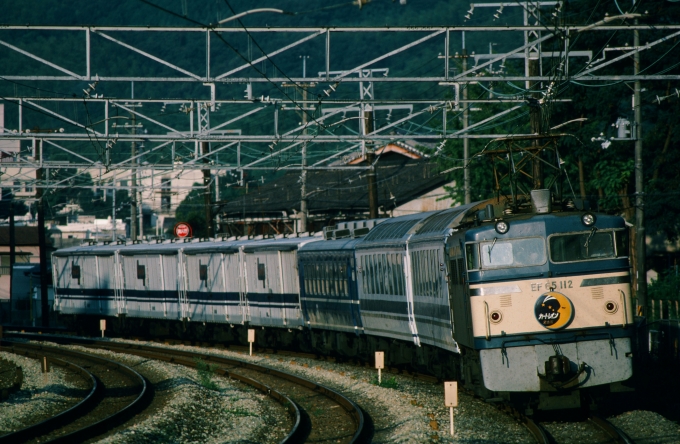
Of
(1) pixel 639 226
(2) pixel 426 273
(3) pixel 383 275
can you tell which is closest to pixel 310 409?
(2) pixel 426 273

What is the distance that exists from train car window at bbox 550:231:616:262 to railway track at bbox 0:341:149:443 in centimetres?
735

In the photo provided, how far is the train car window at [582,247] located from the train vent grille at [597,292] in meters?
0.44

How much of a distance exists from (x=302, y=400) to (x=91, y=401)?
13.1 ft

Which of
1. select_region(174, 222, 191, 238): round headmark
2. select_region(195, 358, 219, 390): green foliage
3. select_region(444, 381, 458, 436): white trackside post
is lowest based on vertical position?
select_region(195, 358, 219, 390): green foliage

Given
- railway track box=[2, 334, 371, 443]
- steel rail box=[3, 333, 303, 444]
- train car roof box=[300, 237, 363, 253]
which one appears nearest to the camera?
steel rail box=[3, 333, 303, 444]

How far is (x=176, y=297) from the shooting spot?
34.6m

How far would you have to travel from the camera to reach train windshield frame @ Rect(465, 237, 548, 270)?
13867 mm

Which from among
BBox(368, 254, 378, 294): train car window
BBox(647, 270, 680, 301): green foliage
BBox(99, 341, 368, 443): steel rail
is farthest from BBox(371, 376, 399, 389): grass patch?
BBox(647, 270, 680, 301): green foliage

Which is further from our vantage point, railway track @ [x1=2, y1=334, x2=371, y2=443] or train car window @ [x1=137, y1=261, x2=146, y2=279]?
train car window @ [x1=137, y1=261, x2=146, y2=279]

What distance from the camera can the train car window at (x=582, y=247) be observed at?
1388cm

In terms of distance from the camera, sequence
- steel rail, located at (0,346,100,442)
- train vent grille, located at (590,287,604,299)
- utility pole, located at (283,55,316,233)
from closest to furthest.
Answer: train vent grille, located at (590,287,604,299), steel rail, located at (0,346,100,442), utility pole, located at (283,55,316,233)

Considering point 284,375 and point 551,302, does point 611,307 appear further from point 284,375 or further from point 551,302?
point 284,375

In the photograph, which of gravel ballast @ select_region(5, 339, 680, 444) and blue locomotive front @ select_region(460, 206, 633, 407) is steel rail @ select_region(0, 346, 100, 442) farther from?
blue locomotive front @ select_region(460, 206, 633, 407)

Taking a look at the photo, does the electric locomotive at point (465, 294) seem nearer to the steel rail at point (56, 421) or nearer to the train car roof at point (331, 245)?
the train car roof at point (331, 245)
